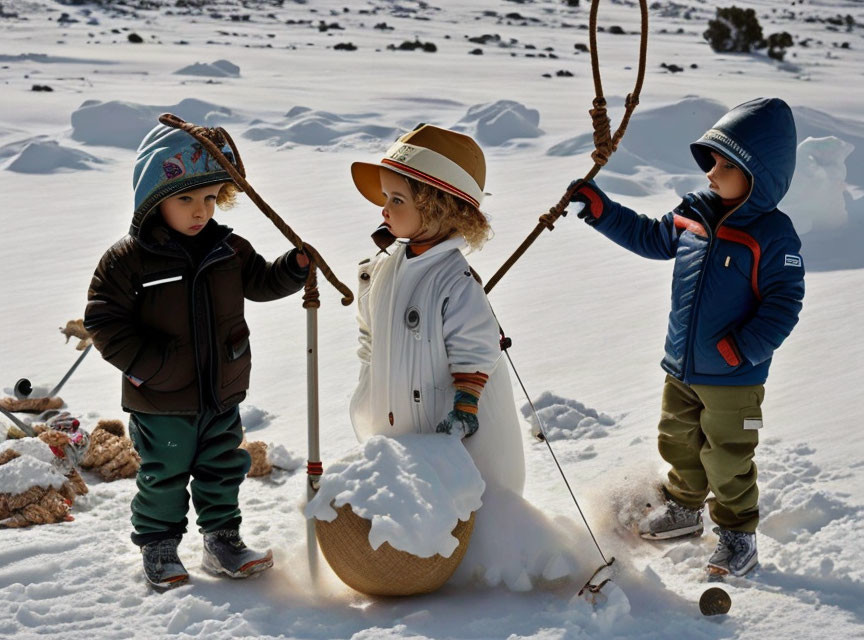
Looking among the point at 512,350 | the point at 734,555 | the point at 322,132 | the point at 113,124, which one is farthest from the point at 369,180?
the point at 113,124

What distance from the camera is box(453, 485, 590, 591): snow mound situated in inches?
107

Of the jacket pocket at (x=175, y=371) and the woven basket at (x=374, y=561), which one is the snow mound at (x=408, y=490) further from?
the jacket pocket at (x=175, y=371)

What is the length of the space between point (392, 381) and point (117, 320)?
729 mm

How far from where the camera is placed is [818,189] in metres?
6.15

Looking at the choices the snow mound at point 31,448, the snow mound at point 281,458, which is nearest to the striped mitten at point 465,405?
the snow mound at point 281,458

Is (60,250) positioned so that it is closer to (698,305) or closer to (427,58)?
(698,305)

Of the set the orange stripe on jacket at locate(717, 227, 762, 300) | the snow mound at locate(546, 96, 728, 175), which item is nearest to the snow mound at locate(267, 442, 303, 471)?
the orange stripe on jacket at locate(717, 227, 762, 300)

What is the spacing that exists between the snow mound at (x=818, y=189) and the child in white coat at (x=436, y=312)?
3935 mm

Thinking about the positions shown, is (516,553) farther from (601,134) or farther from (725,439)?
(601,134)

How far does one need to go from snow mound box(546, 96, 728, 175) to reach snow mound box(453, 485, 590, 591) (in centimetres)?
584

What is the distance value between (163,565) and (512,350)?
7.64 feet

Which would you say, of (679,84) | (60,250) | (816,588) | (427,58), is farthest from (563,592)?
(427,58)

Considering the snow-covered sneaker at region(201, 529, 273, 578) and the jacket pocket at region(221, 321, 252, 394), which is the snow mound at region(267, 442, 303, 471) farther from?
the jacket pocket at region(221, 321, 252, 394)

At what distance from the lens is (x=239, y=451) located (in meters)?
2.94
